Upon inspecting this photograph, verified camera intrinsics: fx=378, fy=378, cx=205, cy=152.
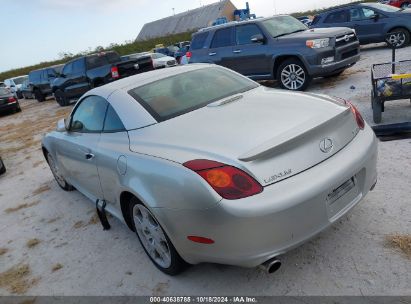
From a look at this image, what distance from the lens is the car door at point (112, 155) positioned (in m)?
3.17

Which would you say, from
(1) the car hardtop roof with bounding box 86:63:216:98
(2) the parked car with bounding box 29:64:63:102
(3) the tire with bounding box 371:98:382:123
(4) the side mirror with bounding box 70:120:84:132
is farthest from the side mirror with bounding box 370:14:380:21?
(2) the parked car with bounding box 29:64:63:102

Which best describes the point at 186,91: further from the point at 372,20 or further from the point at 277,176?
the point at 372,20

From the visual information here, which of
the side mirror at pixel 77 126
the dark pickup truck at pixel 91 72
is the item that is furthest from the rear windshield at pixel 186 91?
the dark pickup truck at pixel 91 72

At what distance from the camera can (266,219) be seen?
2320 millimetres

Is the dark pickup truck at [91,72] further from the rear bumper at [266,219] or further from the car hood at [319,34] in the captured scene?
the rear bumper at [266,219]

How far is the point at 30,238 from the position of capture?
434 centimetres

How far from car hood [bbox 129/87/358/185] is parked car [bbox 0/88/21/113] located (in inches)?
649

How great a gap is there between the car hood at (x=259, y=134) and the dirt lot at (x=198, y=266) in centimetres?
86

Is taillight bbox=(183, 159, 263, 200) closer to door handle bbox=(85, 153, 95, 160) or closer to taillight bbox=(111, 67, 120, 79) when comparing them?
door handle bbox=(85, 153, 95, 160)

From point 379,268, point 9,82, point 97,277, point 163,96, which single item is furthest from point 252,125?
point 9,82

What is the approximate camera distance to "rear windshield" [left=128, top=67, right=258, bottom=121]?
3.35m

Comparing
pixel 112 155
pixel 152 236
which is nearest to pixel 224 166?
pixel 152 236

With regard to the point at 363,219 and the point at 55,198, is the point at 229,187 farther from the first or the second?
the point at 55,198

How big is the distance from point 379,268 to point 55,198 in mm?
4337
